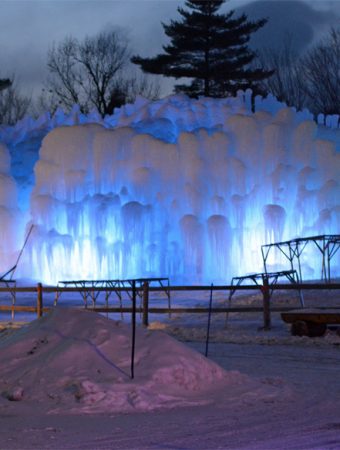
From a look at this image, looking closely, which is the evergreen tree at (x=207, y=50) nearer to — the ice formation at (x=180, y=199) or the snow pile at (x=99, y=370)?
the ice formation at (x=180, y=199)

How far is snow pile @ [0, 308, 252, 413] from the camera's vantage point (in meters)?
7.73

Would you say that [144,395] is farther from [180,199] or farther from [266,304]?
[180,199]

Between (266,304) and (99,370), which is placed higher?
(266,304)

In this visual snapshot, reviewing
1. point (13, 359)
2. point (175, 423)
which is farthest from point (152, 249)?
point (175, 423)

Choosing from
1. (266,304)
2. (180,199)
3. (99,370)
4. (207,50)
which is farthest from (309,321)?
(207,50)

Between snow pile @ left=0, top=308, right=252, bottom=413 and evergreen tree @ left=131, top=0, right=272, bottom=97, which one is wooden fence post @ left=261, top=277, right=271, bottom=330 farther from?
evergreen tree @ left=131, top=0, right=272, bottom=97

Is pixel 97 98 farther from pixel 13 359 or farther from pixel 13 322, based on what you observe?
pixel 13 359

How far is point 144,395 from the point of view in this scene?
7.78 meters

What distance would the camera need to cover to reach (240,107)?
106ft

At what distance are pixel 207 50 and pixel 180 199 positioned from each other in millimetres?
15656

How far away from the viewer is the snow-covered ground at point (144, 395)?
247 inches

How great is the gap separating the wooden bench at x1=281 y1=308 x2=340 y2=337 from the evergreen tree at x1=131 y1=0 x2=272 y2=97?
28838mm

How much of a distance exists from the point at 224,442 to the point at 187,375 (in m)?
2.27

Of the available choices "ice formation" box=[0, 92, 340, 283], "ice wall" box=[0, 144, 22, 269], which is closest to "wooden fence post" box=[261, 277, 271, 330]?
"ice formation" box=[0, 92, 340, 283]
